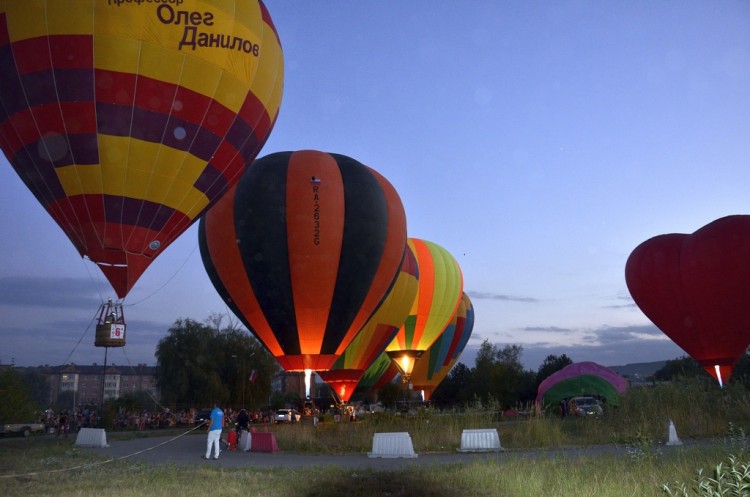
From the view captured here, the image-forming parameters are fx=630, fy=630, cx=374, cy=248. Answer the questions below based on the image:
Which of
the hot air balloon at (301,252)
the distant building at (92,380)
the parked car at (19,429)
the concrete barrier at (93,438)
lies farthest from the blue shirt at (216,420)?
the distant building at (92,380)

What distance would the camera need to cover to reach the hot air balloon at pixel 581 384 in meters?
28.4

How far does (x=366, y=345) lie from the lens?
86.3ft

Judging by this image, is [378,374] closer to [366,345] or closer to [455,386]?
[366,345]

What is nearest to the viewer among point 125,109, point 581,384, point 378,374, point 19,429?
point 125,109

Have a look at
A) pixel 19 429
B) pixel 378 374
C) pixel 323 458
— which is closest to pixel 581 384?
pixel 378 374

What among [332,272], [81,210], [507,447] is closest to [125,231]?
[81,210]

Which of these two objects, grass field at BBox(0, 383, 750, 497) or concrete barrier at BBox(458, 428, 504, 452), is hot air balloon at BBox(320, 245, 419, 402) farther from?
concrete barrier at BBox(458, 428, 504, 452)

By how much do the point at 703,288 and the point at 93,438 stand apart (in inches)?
804

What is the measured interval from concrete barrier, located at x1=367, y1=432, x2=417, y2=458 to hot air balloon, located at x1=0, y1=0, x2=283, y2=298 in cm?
639

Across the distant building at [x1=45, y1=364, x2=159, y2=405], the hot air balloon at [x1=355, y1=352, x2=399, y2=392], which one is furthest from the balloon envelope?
the distant building at [x1=45, y1=364, x2=159, y2=405]

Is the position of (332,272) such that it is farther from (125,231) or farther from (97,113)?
(97,113)

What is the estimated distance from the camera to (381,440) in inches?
524

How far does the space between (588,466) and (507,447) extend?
5.02 m

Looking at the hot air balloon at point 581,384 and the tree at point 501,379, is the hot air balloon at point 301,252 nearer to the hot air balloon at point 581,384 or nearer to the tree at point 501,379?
the hot air balloon at point 581,384
